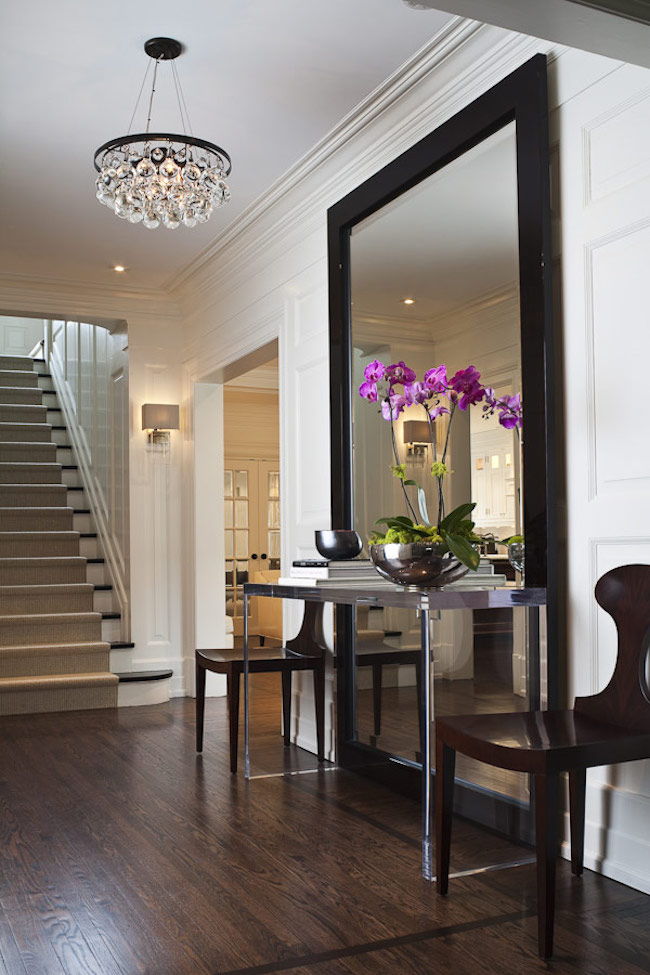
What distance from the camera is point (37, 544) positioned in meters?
7.21

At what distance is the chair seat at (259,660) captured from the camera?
13.6ft

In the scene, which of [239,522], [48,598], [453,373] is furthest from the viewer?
[239,522]

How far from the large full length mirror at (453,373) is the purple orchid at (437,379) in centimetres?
4

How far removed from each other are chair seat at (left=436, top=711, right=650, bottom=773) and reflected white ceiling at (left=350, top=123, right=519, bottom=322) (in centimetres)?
148

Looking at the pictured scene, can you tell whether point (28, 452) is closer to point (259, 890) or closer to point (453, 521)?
point (453, 521)

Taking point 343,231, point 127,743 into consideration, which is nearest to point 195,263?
point 343,231

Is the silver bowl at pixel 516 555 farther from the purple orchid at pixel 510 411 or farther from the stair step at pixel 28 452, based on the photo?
the stair step at pixel 28 452

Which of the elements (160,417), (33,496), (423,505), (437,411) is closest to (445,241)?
(437,411)

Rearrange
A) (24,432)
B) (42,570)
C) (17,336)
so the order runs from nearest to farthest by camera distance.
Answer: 1. (42,570)
2. (24,432)
3. (17,336)

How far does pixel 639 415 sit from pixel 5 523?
587cm

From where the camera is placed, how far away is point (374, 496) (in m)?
3.95

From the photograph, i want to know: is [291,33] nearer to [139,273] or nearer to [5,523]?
[139,273]

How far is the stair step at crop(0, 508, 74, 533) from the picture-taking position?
736 cm

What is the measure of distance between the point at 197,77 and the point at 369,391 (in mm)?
1422
